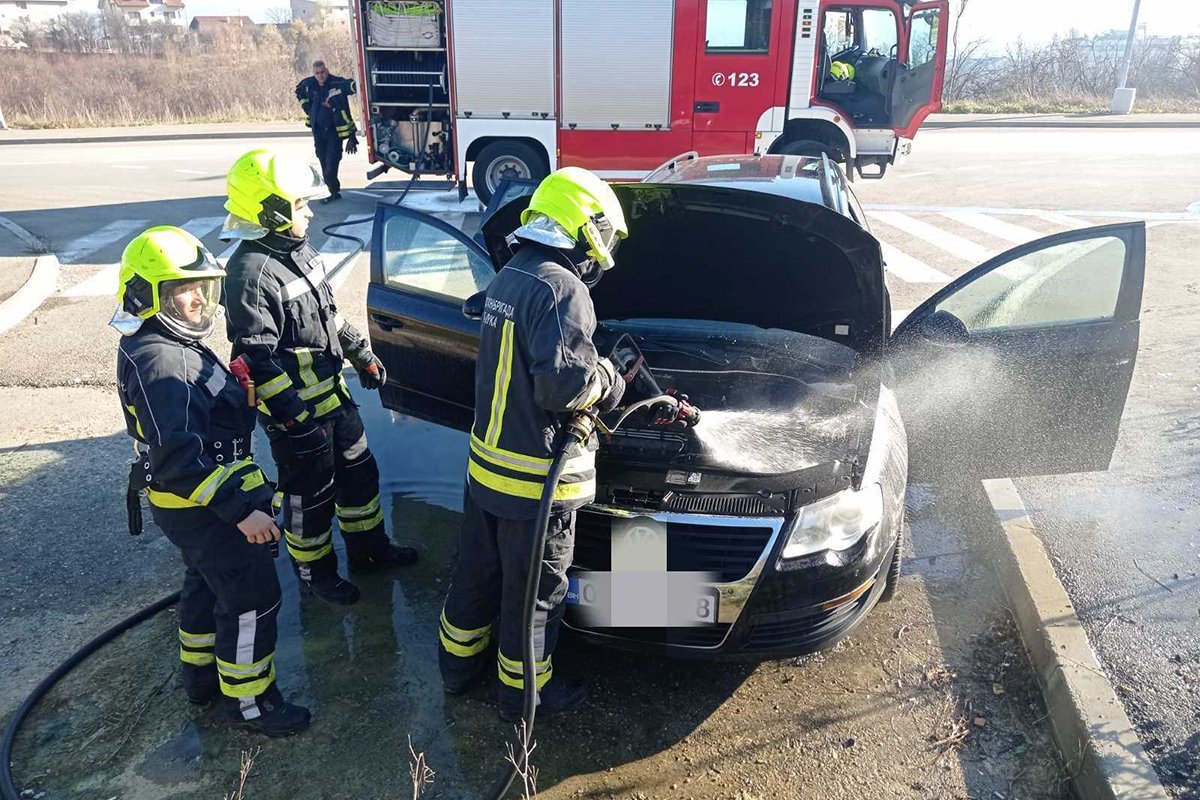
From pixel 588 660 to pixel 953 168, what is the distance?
13967mm

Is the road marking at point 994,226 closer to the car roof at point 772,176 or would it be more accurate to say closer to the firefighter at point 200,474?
the car roof at point 772,176

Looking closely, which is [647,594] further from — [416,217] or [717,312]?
[416,217]

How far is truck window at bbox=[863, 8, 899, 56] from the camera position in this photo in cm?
1163

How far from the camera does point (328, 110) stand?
456 inches

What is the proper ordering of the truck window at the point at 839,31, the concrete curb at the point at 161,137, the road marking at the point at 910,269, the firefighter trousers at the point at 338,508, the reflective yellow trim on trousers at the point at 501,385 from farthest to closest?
the concrete curb at the point at 161,137, the truck window at the point at 839,31, the road marking at the point at 910,269, the firefighter trousers at the point at 338,508, the reflective yellow trim on trousers at the point at 501,385

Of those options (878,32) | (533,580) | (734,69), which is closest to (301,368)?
(533,580)

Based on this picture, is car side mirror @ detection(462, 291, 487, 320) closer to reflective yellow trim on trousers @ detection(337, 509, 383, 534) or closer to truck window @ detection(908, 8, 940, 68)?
reflective yellow trim on trousers @ detection(337, 509, 383, 534)

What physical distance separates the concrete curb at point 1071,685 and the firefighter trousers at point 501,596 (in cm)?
175

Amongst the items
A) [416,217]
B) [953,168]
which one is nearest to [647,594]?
[416,217]

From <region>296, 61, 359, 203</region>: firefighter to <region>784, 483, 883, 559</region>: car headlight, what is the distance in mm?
10272

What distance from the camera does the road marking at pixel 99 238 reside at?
9.12m

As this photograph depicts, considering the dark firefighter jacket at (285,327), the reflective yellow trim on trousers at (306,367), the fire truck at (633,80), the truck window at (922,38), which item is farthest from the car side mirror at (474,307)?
the truck window at (922,38)

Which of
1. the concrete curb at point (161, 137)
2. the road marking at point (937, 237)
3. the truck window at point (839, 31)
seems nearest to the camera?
the road marking at point (937, 237)

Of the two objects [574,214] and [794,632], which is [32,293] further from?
[794,632]
